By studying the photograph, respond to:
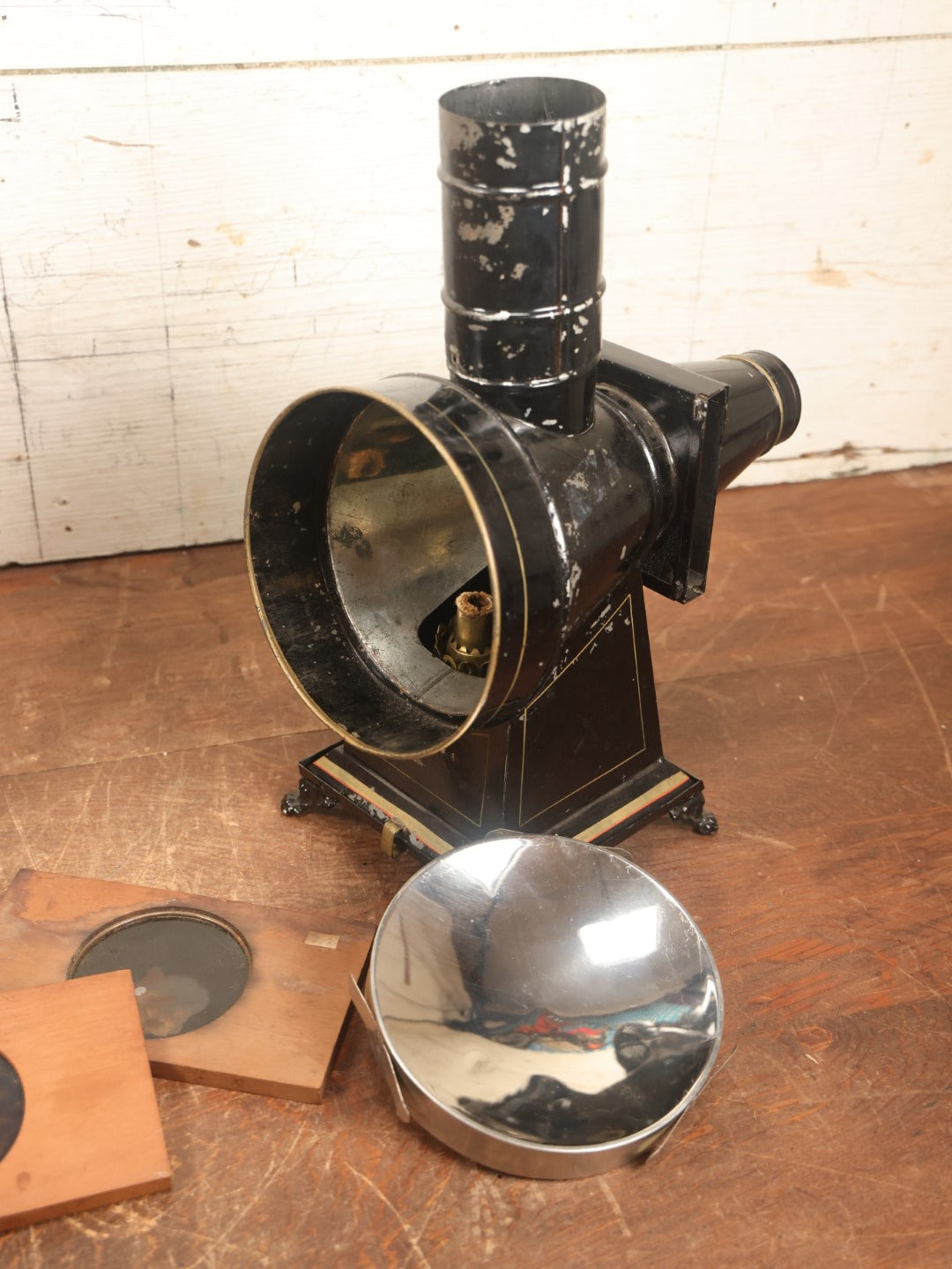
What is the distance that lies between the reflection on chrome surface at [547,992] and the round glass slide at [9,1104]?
0.38 metres

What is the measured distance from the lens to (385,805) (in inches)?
69.5

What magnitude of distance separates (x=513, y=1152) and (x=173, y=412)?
1.45 metres

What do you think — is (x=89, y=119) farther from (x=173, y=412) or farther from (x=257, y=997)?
(x=257, y=997)

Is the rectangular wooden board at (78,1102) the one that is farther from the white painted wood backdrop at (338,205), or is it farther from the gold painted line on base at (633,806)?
the white painted wood backdrop at (338,205)

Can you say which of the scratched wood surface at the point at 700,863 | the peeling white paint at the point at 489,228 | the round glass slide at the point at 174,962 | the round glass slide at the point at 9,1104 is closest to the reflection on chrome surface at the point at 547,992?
the scratched wood surface at the point at 700,863

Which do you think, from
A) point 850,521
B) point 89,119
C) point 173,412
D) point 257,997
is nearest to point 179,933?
point 257,997

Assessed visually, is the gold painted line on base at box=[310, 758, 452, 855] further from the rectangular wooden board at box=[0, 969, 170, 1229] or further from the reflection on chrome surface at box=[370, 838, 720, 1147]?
the rectangular wooden board at box=[0, 969, 170, 1229]

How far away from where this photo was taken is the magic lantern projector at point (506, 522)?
136 centimetres

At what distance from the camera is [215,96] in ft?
6.72

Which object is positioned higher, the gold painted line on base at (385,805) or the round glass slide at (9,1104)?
the gold painted line on base at (385,805)

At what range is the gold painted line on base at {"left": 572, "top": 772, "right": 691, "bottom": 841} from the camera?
1.75 meters

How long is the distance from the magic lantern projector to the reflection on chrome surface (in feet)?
0.47

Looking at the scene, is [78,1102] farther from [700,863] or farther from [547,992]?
[700,863]

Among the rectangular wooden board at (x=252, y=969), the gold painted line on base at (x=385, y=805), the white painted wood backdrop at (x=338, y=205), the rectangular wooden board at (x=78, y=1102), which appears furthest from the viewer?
the white painted wood backdrop at (x=338, y=205)
